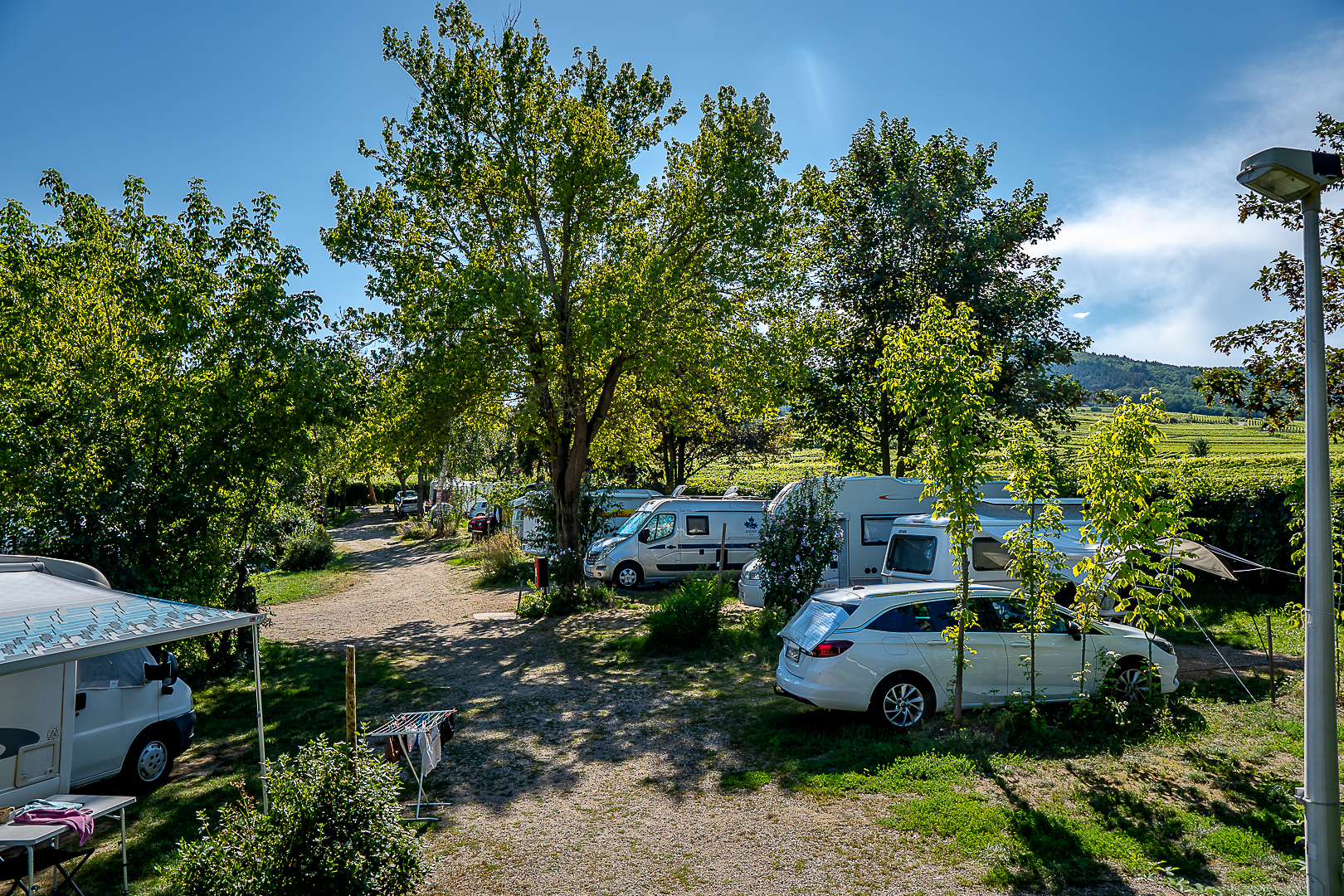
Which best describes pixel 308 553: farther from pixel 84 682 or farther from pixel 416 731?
pixel 416 731

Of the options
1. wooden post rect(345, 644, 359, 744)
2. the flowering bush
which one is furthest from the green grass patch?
wooden post rect(345, 644, 359, 744)

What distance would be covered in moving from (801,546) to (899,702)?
5.55m

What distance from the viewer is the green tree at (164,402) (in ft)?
35.8

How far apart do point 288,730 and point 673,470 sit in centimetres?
2386

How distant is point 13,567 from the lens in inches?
A: 295

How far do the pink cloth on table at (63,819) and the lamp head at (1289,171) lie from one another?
8.45 m

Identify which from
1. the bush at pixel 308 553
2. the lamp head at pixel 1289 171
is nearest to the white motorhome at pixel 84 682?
the lamp head at pixel 1289 171

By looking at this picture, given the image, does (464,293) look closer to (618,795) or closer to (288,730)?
(288,730)

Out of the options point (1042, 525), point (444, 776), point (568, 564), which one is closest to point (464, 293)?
point (568, 564)

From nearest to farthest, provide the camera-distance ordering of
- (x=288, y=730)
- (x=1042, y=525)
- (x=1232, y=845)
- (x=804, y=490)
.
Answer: (x=1232, y=845) → (x=1042, y=525) → (x=288, y=730) → (x=804, y=490)

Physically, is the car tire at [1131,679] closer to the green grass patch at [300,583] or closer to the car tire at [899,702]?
the car tire at [899,702]

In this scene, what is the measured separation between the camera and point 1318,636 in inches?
161

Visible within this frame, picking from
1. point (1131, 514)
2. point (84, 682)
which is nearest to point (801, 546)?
point (1131, 514)

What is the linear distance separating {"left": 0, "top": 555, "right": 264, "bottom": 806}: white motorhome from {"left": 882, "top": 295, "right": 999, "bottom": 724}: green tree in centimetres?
677
